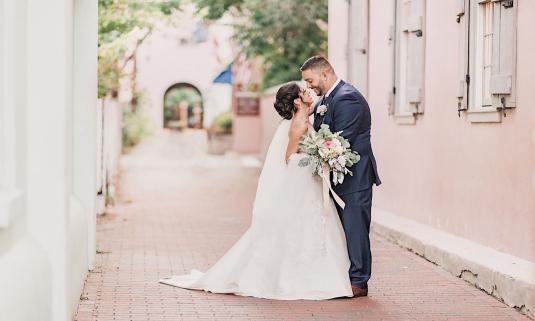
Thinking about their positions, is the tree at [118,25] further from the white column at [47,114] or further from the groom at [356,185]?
the white column at [47,114]

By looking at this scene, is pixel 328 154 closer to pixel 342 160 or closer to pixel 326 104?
pixel 342 160

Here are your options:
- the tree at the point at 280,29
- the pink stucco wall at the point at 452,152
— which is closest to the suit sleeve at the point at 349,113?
the pink stucco wall at the point at 452,152

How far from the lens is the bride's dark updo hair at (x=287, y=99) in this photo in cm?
977

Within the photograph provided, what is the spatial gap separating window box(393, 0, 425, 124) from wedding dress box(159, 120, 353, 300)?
469 cm

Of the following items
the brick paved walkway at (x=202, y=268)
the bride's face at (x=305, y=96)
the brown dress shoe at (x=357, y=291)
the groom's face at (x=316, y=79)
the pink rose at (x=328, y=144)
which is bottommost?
the brick paved walkway at (x=202, y=268)

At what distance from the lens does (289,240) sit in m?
9.66

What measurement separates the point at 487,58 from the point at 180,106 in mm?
50834

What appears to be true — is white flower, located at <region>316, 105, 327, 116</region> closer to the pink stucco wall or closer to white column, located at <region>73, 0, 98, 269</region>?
the pink stucco wall

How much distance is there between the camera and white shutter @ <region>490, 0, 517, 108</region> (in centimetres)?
1067

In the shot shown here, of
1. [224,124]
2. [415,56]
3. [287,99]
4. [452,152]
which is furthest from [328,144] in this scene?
[224,124]

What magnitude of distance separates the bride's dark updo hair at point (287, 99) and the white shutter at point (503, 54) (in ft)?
7.32

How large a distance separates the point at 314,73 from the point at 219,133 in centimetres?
3034

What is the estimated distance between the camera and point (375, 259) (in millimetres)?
12250

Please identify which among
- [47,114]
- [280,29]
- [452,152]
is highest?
[280,29]
